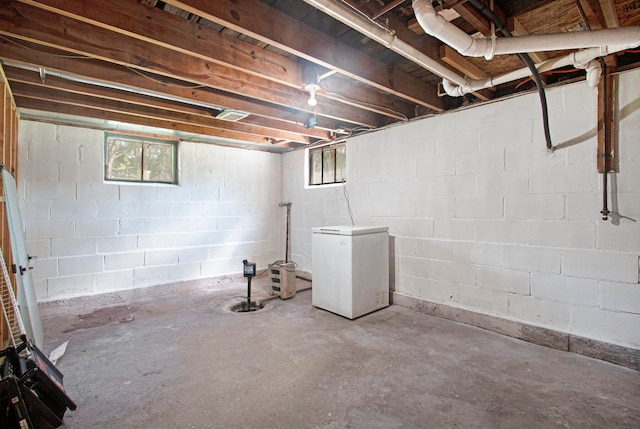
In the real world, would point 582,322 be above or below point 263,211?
below

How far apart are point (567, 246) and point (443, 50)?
6.21 ft

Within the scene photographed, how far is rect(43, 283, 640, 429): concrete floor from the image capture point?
174 centimetres

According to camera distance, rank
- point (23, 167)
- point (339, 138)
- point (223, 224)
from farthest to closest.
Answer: point (223, 224) → point (339, 138) → point (23, 167)

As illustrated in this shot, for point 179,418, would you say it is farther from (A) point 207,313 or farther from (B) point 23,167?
(B) point 23,167

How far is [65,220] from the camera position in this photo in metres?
3.60

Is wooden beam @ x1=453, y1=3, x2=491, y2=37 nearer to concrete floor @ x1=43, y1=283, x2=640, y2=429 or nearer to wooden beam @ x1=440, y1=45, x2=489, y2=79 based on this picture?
wooden beam @ x1=440, y1=45, x2=489, y2=79

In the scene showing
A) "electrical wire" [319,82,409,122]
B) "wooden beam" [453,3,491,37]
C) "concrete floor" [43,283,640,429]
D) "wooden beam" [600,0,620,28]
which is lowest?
"concrete floor" [43,283,640,429]

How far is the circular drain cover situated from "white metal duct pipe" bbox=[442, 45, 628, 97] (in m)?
3.10

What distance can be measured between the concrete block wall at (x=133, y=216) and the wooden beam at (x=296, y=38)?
3.01m

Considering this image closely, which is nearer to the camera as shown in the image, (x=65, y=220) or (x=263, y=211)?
(x=65, y=220)

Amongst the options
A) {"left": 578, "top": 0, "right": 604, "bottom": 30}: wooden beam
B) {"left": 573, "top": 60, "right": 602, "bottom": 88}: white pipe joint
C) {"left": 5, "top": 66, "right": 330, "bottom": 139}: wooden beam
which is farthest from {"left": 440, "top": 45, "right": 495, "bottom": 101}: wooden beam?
{"left": 5, "top": 66, "right": 330, "bottom": 139}: wooden beam

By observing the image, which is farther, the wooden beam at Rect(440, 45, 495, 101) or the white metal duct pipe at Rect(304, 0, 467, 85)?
the wooden beam at Rect(440, 45, 495, 101)

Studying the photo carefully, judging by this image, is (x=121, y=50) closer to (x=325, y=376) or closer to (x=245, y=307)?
(x=325, y=376)

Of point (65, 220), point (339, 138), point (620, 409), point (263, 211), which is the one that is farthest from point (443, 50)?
point (65, 220)
